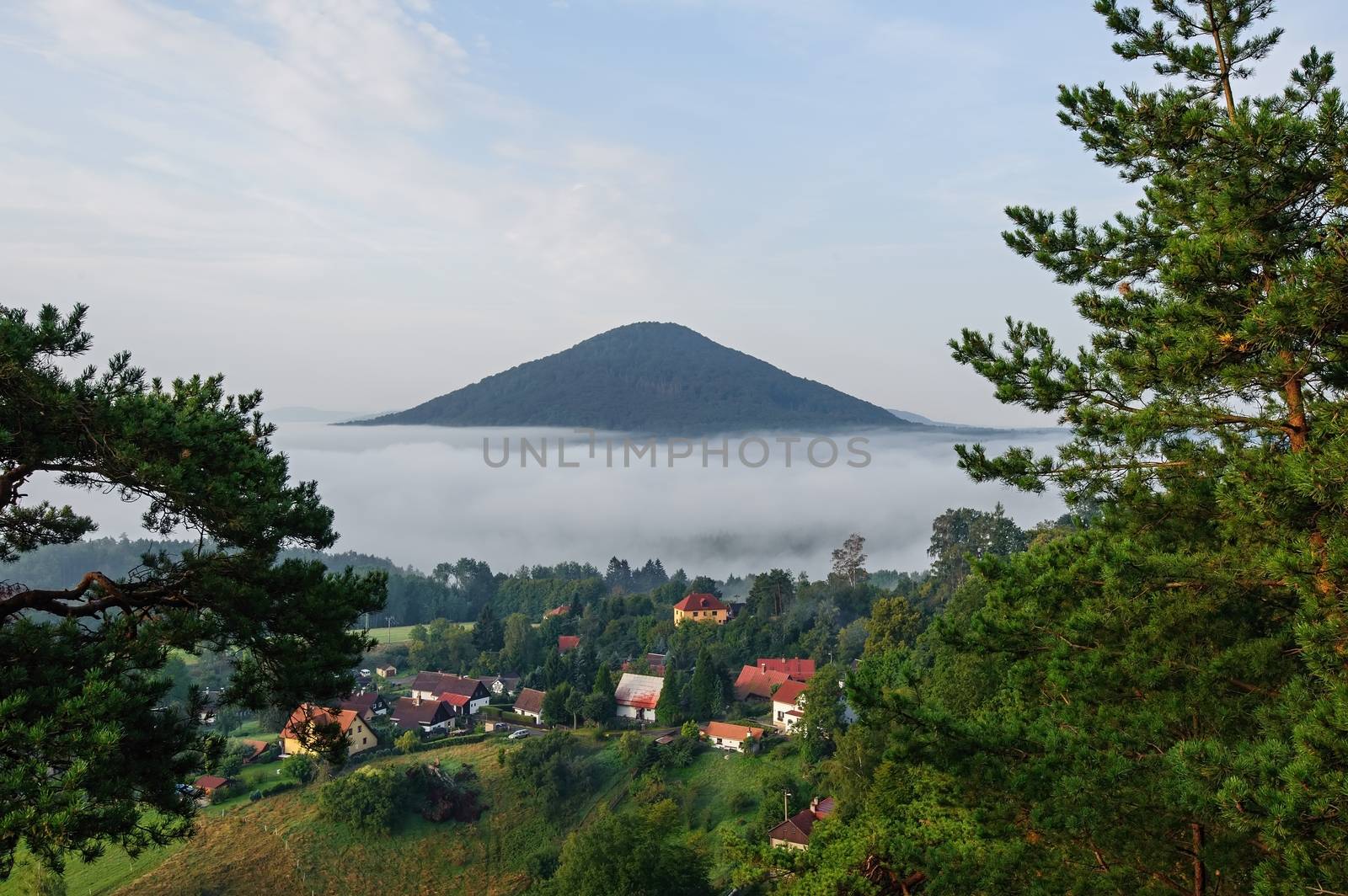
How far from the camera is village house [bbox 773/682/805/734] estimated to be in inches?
1332

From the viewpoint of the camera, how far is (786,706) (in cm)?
3444

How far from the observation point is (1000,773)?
20.6 feet

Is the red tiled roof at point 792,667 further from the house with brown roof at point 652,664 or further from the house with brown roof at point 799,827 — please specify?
the house with brown roof at point 799,827

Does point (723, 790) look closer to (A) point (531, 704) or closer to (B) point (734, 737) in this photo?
(B) point (734, 737)

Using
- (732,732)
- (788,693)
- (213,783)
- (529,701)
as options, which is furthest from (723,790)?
(213,783)

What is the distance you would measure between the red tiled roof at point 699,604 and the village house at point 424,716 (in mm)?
19558

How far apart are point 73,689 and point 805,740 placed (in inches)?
1037

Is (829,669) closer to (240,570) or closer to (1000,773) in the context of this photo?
(1000,773)

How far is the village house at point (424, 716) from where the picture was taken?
36750 millimetres

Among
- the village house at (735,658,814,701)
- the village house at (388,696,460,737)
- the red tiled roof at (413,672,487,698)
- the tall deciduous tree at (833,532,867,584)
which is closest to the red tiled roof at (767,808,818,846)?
the village house at (735,658,814,701)

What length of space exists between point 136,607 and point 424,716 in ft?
115

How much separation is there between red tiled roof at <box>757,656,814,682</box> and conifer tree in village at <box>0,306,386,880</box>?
35.2 m

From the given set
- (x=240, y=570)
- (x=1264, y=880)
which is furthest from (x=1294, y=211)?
(x=240, y=570)

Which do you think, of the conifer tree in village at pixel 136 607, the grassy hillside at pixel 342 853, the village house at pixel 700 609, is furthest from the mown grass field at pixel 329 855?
the village house at pixel 700 609
